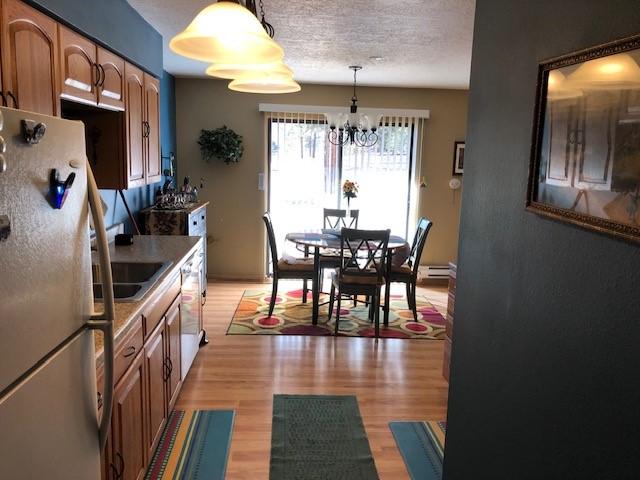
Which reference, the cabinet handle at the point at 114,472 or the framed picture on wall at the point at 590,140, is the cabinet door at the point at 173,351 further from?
the framed picture on wall at the point at 590,140

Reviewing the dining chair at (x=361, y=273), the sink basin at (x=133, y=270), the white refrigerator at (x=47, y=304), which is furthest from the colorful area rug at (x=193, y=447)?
the dining chair at (x=361, y=273)

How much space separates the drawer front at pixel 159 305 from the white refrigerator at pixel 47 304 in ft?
2.96

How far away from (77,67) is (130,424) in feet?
5.14

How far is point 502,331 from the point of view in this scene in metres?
1.43

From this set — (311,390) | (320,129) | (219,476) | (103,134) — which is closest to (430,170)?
(320,129)

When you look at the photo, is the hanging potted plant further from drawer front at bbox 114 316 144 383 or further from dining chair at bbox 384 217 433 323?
drawer front at bbox 114 316 144 383

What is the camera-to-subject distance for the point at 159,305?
2.45m

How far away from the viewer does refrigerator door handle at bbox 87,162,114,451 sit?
1.24m

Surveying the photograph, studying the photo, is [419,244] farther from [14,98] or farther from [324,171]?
[14,98]

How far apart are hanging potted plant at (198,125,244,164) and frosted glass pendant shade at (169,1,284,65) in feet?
13.6

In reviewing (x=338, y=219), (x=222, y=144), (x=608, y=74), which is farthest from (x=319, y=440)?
(x=222, y=144)

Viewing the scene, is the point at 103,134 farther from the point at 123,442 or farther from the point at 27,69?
the point at 123,442

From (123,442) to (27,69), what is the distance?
1415 mm

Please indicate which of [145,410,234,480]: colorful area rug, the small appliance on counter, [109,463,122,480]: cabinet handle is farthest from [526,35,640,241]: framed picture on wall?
the small appliance on counter
